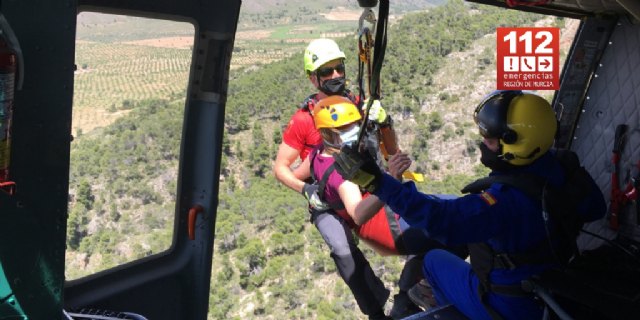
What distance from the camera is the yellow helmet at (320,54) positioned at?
14.0 feet

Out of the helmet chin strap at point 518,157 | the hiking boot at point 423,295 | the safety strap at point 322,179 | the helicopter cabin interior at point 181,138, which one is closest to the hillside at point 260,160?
the helicopter cabin interior at point 181,138

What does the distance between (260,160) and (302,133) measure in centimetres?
2973

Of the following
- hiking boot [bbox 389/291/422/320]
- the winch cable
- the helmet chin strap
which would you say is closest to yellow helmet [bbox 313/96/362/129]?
the helmet chin strap

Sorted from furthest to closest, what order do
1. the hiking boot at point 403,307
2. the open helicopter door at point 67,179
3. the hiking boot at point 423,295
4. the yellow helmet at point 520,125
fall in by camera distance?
the hiking boot at point 403,307, the hiking boot at point 423,295, the yellow helmet at point 520,125, the open helicopter door at point 67,179

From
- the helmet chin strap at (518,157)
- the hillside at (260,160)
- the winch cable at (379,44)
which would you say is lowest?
the hillside at (260,160)

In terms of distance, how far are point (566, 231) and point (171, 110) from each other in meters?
1.97

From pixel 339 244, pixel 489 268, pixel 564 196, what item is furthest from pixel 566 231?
pixel 339 244

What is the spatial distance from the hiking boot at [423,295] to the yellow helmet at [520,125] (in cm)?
113

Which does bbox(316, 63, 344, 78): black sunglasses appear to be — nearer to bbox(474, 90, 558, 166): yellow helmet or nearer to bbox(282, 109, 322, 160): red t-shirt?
bbox(282, 109, 322, 160): red t-shirt

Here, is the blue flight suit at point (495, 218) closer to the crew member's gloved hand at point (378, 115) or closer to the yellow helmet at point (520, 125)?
the yellow helmet at point (520, 125)

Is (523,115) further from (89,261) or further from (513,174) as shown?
(89,261)

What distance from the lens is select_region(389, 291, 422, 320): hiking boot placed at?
385cm

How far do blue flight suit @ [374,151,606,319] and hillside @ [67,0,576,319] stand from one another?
4.14 feet

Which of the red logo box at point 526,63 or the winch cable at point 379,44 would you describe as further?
the red logo box at point 526,63
